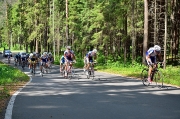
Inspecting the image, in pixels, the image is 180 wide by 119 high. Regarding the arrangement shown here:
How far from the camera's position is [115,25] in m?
36.4

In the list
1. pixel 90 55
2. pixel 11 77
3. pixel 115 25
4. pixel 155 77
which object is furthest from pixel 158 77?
pixel 115 25

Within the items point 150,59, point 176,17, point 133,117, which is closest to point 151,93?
point 150,59

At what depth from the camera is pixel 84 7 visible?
5053 cm

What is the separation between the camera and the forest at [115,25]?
2944cm

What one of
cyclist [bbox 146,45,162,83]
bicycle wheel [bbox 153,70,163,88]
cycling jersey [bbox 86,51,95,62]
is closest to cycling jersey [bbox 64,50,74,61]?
cycling jersey [bbox 86,51,95,62]

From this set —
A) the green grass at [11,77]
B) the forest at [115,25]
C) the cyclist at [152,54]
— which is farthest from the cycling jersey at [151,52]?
the forest at [115,25]

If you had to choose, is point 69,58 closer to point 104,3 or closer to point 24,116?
point 24,116

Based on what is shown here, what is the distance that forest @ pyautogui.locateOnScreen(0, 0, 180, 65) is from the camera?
29.4 meters

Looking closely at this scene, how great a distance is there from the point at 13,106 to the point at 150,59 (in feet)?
24.3

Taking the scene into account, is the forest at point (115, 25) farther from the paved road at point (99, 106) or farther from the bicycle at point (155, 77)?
the paved road at point (99, 106)

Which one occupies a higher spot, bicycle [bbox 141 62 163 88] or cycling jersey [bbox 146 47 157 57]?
cycling jersey [bbox 146 47 157 57]

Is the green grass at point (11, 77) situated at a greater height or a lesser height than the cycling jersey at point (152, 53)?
lesser

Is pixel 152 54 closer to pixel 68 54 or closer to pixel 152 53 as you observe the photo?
pixel 152 53

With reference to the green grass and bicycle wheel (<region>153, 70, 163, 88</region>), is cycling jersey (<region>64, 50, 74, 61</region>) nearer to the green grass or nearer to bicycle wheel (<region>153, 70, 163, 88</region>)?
the green grass
